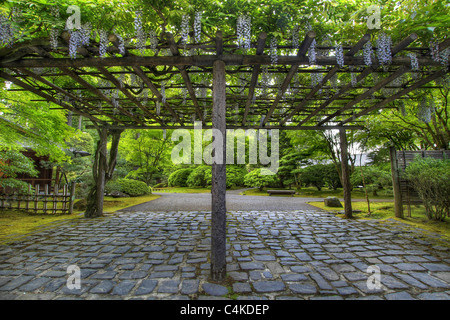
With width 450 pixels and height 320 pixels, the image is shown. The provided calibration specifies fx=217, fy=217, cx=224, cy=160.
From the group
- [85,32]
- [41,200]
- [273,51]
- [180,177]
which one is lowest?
[41,200]

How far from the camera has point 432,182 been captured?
5082mm

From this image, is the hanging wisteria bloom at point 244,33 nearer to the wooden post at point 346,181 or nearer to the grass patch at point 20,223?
the wooden post at point 346,181

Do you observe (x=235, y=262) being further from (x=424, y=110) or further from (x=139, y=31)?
(x=424, y=110)

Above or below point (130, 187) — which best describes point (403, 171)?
above

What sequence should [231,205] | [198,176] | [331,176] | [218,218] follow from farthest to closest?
[198,176] < [331,176] < [231,205] < [218,218]

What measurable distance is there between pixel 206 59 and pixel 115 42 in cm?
115

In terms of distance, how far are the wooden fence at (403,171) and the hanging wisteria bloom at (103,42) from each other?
728 cm

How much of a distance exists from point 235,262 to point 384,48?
357 centimetres

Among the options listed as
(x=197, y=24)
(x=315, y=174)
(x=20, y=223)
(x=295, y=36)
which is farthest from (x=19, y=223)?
(x=315, y=174)

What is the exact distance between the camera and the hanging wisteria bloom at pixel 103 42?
9.39 ft

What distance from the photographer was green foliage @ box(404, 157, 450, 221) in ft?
16.2

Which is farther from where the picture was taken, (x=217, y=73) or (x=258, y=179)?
(x=258, y=179)
